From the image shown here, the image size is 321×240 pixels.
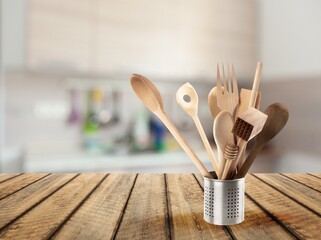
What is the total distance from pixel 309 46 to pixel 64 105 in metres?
2.14

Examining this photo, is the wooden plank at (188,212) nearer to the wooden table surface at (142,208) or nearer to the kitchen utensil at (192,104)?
the wooden table surface at (142,208)

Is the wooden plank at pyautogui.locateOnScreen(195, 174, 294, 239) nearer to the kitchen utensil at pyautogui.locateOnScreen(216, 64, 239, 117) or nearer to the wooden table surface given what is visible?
the wooden table surface

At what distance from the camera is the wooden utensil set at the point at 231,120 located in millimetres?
570

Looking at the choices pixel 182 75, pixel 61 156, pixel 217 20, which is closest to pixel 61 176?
pixel 61 156

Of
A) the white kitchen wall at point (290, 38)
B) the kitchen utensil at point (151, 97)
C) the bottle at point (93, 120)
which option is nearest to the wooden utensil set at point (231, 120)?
the kitchen utensil at point (151, 97)

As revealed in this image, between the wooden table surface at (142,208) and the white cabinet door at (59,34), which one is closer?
the wooden table surface at (142,208)

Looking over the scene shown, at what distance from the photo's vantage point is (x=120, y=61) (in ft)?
8.96

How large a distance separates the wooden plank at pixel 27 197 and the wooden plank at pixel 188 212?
304 mm

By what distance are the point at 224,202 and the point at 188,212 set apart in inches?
3.7

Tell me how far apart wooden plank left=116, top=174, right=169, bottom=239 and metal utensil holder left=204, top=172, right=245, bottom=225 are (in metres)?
0.09

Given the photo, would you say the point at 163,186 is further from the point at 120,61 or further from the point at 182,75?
the point at 182,75

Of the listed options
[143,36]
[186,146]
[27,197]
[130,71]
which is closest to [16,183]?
[27,197]

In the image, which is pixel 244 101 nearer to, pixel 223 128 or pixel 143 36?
pixel 223 128

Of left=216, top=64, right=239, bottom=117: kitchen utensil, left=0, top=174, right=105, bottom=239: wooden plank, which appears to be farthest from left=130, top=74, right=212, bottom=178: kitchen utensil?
left=0, top=174, right=105, bottom=239: wooden plank
